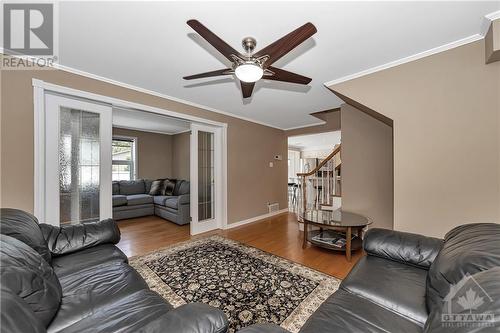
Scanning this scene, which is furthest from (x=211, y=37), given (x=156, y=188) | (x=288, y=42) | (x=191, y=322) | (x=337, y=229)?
(x=156, y=188)

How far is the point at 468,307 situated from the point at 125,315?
151 centimetres

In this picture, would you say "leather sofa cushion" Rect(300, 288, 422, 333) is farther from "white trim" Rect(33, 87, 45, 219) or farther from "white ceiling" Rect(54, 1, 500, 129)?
"white trim" Rect(33, 87, 45, 219)

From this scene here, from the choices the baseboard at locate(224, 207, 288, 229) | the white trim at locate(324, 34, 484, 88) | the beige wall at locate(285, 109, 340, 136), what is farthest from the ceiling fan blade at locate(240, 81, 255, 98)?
the baseboard at locate(224, 207, 288, 229)

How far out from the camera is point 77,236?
189cm

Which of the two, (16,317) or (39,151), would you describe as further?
(39,151)

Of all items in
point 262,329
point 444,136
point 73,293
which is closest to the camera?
point 262,329


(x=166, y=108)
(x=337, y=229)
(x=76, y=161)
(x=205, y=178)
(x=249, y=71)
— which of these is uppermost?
(x=166, y=108)

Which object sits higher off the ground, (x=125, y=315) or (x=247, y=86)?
(x=247, y=86)

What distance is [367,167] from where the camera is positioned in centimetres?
347

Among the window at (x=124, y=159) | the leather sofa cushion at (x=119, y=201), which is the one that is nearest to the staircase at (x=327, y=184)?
the leather sofa cushion at (x=119, y=201)

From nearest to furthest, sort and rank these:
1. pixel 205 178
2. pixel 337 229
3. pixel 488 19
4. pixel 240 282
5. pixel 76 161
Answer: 1. pixel 488 19
2. pixel 240 282
3. pixel 76 161
4. pixel 337 229
5. pixel 205 178

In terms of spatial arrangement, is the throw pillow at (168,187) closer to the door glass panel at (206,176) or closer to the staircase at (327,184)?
the door glass panel at (206,176)

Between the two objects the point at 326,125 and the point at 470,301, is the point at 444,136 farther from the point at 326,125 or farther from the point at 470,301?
the point at 326,125

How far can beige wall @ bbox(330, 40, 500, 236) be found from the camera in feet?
6.24
